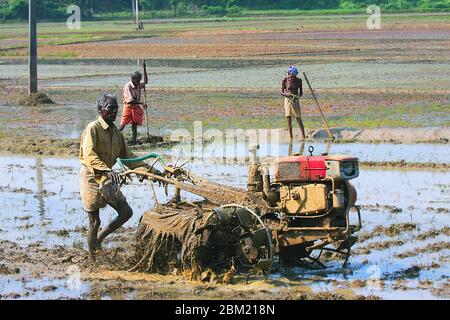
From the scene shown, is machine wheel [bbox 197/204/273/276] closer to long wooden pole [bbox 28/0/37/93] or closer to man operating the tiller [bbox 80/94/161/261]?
man operating the tiller [bbox 80/94/161/261]

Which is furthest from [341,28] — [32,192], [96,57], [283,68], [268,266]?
[268,266]

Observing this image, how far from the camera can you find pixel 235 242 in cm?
849

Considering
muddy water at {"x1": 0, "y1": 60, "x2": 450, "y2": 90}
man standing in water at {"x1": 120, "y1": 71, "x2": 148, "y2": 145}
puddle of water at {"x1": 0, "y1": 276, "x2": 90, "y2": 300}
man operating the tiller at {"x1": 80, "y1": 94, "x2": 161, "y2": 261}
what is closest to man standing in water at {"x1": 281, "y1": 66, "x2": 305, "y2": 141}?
man standing in water at {"x1": 120, "y1": 71, "x2": 148, "y2": 145}

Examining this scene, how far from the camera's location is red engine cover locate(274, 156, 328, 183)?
8352mm

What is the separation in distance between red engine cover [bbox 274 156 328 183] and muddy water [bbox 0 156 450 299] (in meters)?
0.89

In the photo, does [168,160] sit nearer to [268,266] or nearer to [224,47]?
[268,266]

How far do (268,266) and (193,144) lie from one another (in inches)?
355

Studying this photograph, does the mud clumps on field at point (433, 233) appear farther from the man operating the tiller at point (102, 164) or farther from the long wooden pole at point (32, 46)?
the long wooden pole at point (32, 46)

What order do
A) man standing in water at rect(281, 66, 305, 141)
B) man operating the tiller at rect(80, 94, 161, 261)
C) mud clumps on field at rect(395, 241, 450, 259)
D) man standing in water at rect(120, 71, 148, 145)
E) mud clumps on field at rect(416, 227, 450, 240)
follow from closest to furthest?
1. man operating the tiller at rect(80, 94, 161, 261)
2. mud clumps on field at rect(395, 241, 450, 259)
3. mud clumps on field at rect(416, 227, 450, 240)
4. man standing in water at rect(120, 71, 148, 145)
5. man standing in water at rect(281, 66, 305, 141)

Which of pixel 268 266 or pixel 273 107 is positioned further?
pixel 273 107

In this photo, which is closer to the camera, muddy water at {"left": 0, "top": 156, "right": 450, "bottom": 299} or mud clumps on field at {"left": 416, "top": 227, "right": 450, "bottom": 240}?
muddy water at {"left": 0, "top": 156, "right": 450, "bottom": 299}

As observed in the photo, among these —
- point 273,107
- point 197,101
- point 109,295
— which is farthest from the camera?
point 197,101

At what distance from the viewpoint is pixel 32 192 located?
13.2 meters
